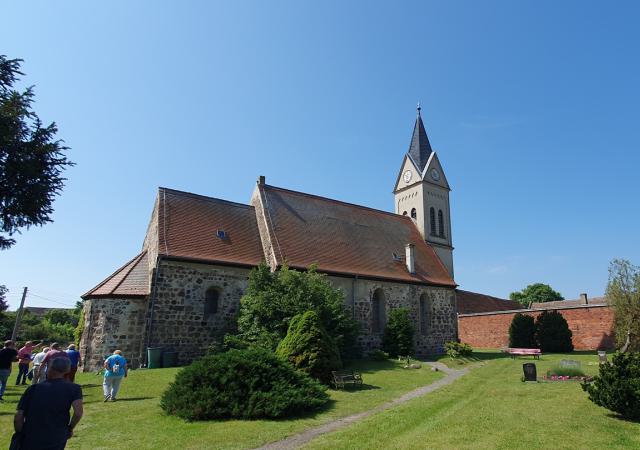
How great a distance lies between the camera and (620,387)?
1041 cm

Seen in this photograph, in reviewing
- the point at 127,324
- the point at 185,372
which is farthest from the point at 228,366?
the point at 127,324

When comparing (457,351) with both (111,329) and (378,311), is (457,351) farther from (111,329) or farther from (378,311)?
(111,329)

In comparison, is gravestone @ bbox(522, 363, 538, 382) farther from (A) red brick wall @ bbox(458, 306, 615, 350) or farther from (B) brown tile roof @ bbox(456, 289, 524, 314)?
(B) brown tile roof @ bbox(456, 289, 524, 314)

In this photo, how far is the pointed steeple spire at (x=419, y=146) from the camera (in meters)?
39.0

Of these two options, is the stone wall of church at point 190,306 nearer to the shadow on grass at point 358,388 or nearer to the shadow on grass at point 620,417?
the shadow on grass at point 358,388

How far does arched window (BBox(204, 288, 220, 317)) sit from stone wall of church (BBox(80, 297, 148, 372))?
300 centimetres

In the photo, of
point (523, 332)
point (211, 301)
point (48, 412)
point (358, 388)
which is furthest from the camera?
point (523, 332)

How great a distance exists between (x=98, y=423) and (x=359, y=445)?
6.35 meters

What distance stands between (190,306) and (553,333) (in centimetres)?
2562

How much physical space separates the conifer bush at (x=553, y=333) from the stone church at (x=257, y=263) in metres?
6.55

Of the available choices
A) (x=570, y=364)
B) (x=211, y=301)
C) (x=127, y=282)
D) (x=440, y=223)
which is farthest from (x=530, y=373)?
(x=440, y=223)

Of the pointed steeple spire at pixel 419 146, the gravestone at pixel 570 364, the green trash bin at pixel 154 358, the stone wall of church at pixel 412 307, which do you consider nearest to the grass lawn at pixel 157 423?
the green trash bin at pixel 154 358

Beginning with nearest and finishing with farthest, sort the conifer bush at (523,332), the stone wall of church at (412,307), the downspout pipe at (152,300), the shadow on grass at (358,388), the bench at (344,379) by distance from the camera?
1. the shadow on grass at (358,388)
2. the bench at (344,379)
3. the downspout pipe at (152,300)
4. the stone wall of church at (412,307)
5. the conifer bush at (523,332)

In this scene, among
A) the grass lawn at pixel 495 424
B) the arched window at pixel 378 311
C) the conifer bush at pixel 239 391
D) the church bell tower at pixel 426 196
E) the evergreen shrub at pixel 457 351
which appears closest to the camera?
the grass lawn at pixel 495 424
